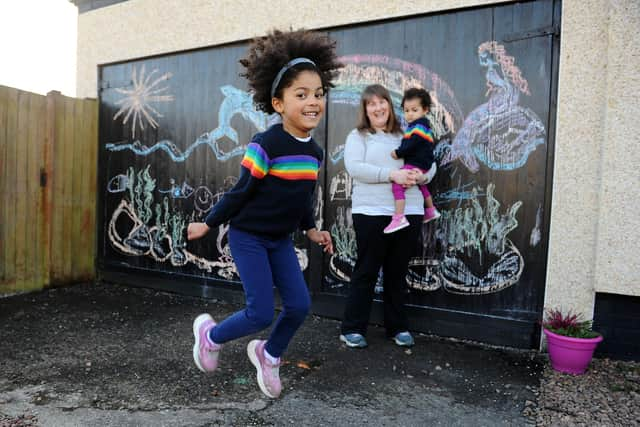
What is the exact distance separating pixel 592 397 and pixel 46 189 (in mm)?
5383

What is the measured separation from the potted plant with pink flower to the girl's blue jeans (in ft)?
5.80

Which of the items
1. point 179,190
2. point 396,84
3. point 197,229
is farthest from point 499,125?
point 179,190

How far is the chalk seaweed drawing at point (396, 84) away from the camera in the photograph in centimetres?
407

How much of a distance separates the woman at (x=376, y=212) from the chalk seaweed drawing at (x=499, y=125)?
1.90ft

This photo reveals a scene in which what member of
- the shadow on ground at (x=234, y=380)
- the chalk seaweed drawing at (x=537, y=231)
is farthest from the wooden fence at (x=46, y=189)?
the chalk seaweed drawing at (x=537, y=231)

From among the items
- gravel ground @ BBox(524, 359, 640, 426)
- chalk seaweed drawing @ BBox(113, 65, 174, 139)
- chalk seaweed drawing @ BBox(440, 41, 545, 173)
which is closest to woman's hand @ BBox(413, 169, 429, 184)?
chalk seaweed drawing @ BBox(440, 41, 545, 173)

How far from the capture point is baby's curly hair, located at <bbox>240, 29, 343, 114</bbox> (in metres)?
2.74

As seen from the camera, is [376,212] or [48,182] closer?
[376,212]

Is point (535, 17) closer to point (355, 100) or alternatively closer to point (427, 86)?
point (427, 86)

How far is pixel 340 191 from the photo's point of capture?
453 centimetres

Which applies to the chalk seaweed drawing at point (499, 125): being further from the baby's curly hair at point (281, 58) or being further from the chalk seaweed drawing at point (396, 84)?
the baby's curly hair at point (281, 58)

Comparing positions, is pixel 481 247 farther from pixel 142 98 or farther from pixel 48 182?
pixel 48 182

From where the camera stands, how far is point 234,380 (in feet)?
10.4

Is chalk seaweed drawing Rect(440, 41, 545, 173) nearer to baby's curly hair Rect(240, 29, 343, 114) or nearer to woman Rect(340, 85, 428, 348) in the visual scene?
woman Rect(340, 85, 428, 348)
